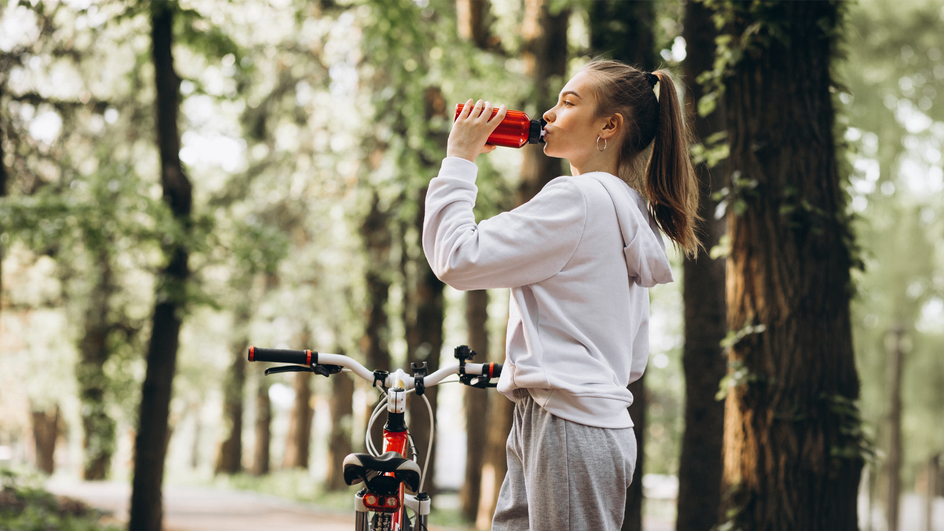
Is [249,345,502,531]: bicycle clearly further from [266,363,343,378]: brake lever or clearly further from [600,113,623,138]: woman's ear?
[600,113,623,138]: woman's ear

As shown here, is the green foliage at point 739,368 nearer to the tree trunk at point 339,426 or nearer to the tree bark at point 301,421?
the tree trunk at point 339,426

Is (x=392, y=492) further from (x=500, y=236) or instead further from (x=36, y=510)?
(x=36, y=510)

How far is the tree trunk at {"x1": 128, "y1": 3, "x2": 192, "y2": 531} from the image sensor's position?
8328 mm

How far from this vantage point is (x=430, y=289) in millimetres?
12711

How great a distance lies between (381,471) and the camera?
6.81 ft

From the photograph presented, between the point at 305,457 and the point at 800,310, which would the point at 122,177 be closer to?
the point at 800,310

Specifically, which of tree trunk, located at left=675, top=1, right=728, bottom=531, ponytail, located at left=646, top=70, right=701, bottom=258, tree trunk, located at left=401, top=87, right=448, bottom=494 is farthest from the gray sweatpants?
tree trunk, located at left=401, top=87, right=448, bottom=494

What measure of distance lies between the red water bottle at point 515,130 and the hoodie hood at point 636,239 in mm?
217

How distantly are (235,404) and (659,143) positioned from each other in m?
20.6

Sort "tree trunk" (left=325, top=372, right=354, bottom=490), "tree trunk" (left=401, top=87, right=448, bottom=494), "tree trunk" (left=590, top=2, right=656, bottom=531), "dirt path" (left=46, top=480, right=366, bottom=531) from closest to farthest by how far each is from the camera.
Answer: "tree trunk" (left=590, top=2, right=656, bottom=531), "dirt path" (left=46, top=480, right=366, bottom=531), "tree trunk" (left=401, top=87, right=448, bottom=494), "tree trunk" (left=325, top=372, right=354, bottom=490)

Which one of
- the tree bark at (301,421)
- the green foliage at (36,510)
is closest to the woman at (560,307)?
the green foliage at (36,510)

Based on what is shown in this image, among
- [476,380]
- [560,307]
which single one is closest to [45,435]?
[476,380]

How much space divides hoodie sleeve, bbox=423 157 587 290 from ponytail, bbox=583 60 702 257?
0.36 m

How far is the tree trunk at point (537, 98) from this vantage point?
8656 mm
